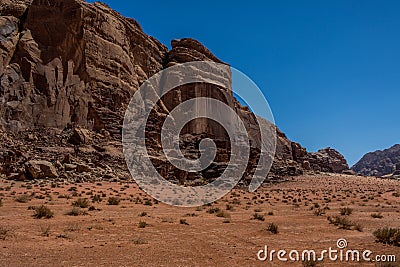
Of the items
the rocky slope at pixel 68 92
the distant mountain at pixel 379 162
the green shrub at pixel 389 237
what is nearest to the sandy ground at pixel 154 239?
the green shrub at pixel 389 237

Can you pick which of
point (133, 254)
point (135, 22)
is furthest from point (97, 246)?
point (135, 22)

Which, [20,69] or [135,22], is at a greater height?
[135,22]

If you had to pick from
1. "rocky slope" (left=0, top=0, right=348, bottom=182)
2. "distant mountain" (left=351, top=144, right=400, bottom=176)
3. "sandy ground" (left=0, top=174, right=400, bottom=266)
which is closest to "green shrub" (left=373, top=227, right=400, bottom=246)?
"sandy ground" (left=0, top=174, right=400, bottom=266)

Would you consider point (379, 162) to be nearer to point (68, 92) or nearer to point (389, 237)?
point (68, 92)

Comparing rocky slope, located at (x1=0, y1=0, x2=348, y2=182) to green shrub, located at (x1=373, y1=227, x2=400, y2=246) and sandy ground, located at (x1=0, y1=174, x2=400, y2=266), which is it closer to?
sandy ground, located at (x1=0, y1=174, x2=400, y2=266)

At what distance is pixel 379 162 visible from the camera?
13162 cm

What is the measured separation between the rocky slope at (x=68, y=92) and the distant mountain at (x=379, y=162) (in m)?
96.3

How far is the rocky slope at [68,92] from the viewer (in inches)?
1193

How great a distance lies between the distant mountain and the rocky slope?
9633 centimetres

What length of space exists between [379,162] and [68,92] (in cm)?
13333

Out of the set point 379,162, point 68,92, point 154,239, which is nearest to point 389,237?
point 154,239

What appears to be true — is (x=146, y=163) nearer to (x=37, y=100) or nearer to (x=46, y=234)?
(x=37, y=100)

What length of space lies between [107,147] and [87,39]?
1519cm

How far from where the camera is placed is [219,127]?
55125 millimetres
